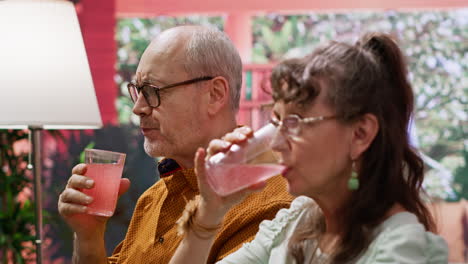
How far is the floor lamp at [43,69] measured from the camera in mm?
2639

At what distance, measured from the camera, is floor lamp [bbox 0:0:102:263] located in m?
2.64

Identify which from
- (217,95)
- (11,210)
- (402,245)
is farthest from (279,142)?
(11,210)

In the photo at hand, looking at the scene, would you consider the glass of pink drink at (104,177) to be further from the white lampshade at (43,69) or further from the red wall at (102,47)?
the red wall at (102,47)

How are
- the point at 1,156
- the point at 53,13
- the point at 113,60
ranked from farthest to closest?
1. the point at 113,60
2. the point at 1,156
3. the point at 53,13

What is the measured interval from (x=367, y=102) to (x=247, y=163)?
10.2 inches

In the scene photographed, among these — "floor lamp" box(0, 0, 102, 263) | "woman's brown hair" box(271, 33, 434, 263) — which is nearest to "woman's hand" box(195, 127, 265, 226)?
"woman's brown hair" box(271, 33, 434, 263)

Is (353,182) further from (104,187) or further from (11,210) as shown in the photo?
(11,210)

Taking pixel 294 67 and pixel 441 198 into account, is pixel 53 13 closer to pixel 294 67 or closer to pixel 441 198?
pixel 294 67

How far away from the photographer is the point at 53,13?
2.74 metres

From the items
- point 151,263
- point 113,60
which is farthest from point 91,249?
point 113,60

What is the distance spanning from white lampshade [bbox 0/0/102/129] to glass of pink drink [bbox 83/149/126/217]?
2.60ft

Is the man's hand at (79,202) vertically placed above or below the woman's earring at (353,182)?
below

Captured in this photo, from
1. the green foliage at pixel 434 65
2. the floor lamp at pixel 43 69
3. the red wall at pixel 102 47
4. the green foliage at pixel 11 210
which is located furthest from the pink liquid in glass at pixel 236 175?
the red wall at pixel 102 47

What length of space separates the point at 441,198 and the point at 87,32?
116 inches
